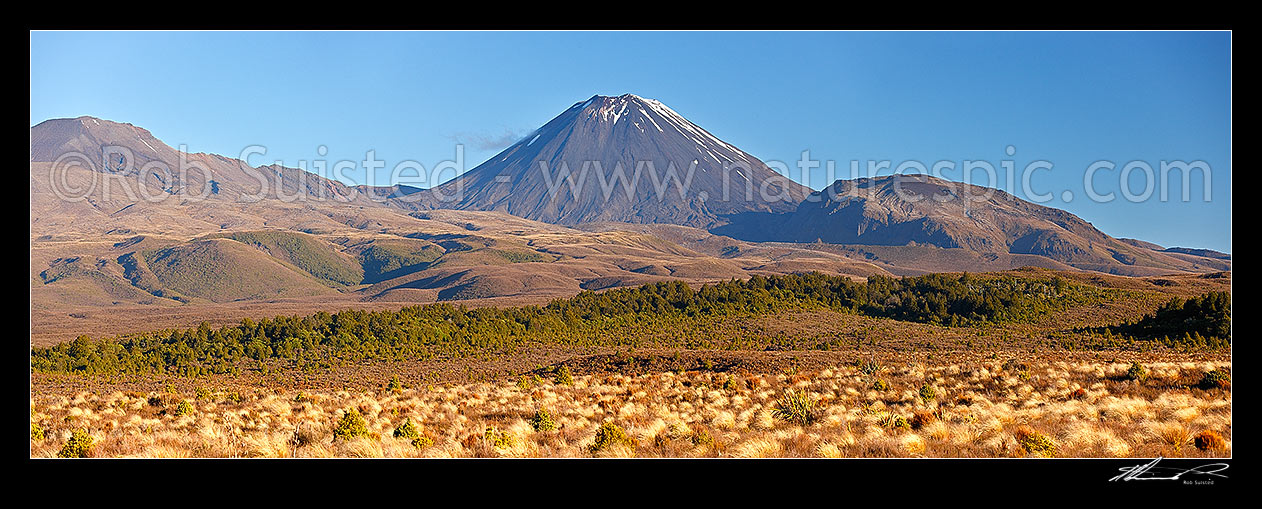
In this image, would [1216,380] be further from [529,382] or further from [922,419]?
[529,382]

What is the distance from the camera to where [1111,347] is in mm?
20984

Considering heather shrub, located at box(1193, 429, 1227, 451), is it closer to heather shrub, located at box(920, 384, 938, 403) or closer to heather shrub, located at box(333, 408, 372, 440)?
heather shrub, located at box(920, 384, 938, 403)

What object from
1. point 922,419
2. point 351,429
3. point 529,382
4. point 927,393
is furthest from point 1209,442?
point 529,382

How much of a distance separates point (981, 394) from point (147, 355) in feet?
65.5

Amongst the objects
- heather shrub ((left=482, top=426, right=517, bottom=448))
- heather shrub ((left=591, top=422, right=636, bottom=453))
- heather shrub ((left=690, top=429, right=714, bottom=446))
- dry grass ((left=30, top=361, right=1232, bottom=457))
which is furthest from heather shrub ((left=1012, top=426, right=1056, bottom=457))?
heather shrub ((left=482, top=426, right=517, bottom=448))

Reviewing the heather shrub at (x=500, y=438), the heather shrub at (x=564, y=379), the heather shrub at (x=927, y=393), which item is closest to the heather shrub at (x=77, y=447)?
the heather shrub at (x=500, y=438)
